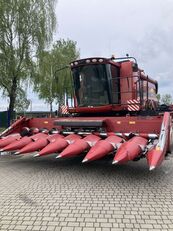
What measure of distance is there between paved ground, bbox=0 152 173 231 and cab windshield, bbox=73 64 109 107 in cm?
251

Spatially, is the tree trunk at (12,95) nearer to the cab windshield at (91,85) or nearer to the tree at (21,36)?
the tree at (21,36)

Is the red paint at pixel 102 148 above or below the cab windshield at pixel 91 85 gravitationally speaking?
below

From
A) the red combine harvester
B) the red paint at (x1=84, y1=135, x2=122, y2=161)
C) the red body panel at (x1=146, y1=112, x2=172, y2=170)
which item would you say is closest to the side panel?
the red combine harvester

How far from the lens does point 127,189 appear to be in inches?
281

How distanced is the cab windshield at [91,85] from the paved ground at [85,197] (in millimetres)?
2512

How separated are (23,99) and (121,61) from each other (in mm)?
15976

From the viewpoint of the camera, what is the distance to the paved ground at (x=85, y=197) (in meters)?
5.15

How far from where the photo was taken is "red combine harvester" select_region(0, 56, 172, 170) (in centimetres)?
804

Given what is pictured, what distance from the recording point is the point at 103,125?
979 cm

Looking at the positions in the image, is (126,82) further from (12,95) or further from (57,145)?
(12,95)

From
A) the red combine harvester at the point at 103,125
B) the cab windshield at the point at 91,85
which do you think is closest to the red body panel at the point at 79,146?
the red combine harvester at the point at 103,125

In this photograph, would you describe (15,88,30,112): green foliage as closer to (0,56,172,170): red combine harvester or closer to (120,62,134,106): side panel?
(0,56,172,170): red combine harvester

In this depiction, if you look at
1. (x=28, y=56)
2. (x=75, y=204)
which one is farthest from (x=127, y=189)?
(x=28, y=56)

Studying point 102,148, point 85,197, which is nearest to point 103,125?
point 102,148
